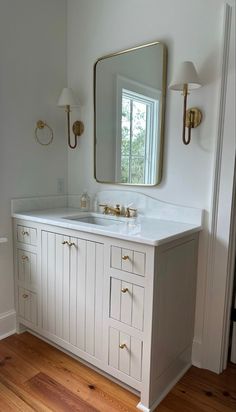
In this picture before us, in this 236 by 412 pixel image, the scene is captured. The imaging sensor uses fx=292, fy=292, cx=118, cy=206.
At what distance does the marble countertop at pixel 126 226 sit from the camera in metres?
1.48

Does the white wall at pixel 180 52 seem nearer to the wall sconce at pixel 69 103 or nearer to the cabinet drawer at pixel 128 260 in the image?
the wall sconce at pixel 69 103

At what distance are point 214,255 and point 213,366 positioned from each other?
0.71m

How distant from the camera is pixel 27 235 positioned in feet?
6.81

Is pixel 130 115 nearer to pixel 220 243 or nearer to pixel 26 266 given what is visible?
pixel 220 243

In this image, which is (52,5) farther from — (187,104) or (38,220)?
(38,220)

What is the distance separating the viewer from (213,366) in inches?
72.3

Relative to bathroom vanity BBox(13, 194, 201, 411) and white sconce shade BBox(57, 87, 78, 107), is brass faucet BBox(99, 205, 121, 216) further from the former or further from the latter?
white sconce shade BBox(57, 87, 78, 107)

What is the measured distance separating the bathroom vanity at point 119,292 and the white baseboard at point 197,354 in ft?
0.17

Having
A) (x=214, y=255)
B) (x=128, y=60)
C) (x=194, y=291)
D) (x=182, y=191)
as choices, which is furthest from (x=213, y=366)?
(x=128, y=60)

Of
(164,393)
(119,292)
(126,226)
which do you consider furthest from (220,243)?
(164,393)

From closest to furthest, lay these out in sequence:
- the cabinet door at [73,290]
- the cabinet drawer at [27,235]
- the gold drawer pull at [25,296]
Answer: the cabinet door at [73,290], the cabinet drawer at [27,235], the gold drawer pull at [25,296]

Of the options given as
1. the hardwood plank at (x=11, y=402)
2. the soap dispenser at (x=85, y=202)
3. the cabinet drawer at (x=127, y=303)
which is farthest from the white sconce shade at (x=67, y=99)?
the hardwood plank at (x=11, y=402)

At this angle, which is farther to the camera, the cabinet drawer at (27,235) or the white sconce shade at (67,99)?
the white sconce shade at (67,99)

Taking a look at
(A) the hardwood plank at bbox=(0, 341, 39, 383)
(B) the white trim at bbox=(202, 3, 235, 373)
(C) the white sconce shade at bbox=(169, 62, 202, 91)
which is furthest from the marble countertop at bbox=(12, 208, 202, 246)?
(A) the hardwood plank at bbox=(0, 341, 39, 383)
